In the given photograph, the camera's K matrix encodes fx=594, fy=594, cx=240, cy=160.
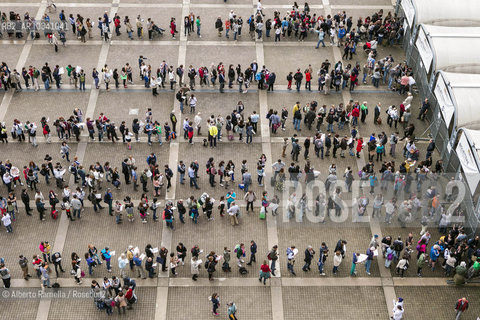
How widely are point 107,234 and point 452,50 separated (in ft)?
64.0

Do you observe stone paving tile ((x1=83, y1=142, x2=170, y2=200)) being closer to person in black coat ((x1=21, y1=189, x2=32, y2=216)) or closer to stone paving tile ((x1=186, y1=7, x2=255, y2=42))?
person in black coat ((x1=21, y1=189, x2=32, y2=216))

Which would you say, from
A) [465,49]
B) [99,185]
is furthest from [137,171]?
[465,49]

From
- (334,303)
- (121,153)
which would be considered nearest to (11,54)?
(121,153)

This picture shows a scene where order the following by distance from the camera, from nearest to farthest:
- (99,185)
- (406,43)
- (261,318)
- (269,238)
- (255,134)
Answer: (261,318) < (269,238) < (99,185) < (255,134) < (406,43)

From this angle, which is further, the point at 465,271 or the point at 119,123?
the point at 119,123

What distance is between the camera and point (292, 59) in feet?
118

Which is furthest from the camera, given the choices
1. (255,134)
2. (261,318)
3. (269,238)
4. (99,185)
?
(255,134)

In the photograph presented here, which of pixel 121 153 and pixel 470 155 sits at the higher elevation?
pixel 470 155

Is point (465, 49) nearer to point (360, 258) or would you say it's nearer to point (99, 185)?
point (360, 258)

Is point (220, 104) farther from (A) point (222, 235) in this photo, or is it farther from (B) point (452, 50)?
(B) point (452, 50)

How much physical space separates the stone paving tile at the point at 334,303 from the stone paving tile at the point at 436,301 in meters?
0.97

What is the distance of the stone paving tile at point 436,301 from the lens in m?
22.8

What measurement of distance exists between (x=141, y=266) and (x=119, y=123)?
10026 millimetres

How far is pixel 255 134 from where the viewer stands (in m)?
30.6
